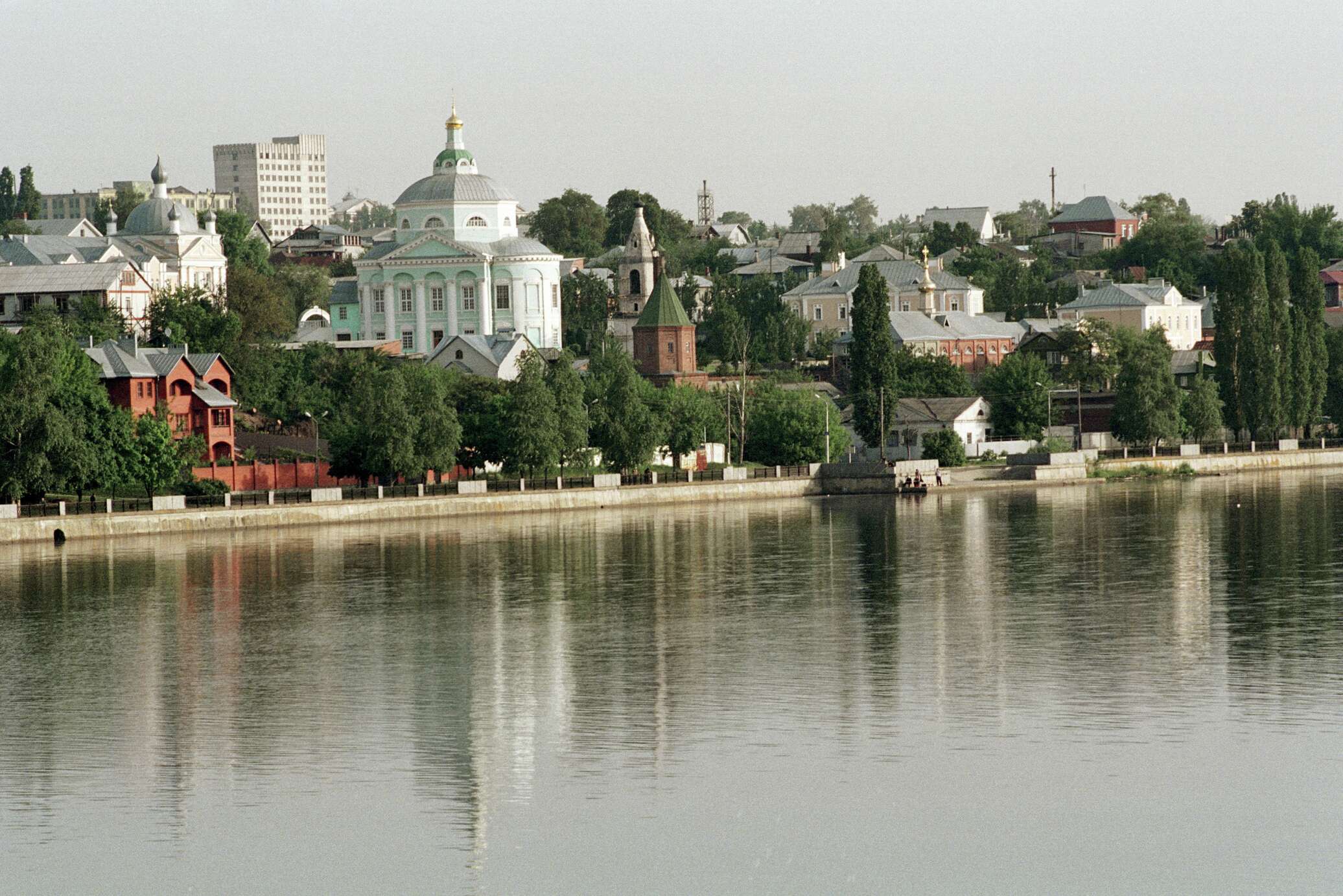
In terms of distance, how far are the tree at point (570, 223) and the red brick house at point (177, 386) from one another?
298 feet

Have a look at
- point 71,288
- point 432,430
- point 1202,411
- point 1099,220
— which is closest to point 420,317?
point 71,288

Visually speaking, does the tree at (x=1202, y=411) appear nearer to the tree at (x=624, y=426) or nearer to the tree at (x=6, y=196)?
the tree at (x=624, y=426)

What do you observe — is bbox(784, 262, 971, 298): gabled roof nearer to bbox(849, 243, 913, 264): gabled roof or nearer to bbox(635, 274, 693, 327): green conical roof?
bbox(849, 243, 913, 264): gabled roof

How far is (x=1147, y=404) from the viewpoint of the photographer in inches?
3524

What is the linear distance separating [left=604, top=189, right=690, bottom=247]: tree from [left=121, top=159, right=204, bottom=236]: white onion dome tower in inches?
1849

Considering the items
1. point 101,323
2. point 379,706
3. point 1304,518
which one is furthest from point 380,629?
point 101,323

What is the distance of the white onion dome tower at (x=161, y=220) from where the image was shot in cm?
11362

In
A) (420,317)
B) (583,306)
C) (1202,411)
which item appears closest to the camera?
(1202,411)

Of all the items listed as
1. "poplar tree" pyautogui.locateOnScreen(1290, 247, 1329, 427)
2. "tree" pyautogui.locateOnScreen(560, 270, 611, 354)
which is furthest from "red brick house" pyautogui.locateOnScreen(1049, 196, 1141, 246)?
"poplar tree" pyautogui.locateOnScreen(1290, 247, 1329, 427)

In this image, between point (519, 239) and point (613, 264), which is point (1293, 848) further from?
point (613, 264)

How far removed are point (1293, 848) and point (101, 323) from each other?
7062 centimetres

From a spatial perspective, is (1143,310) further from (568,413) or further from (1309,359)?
Answer: (568,413)

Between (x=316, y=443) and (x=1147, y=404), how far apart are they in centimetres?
3736

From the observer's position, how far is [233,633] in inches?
1567
